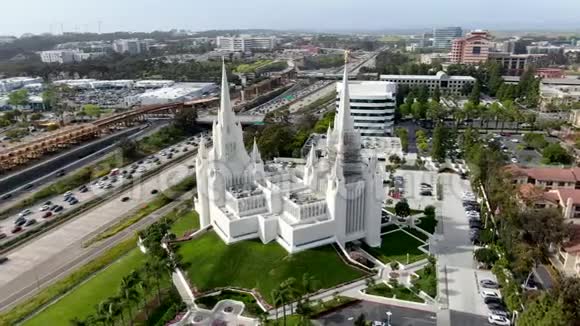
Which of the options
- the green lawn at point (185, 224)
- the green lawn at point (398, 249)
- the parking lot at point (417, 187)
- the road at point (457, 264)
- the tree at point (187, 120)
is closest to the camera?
the road at point (457, 264)

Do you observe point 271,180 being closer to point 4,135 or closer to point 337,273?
point 337,273

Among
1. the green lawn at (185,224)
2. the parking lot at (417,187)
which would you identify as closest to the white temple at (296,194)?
the green lawn at (185,224)

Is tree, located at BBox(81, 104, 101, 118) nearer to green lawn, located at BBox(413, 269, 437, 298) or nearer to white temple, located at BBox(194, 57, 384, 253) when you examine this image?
white temple, located at BBox(194, 57, 384, 253)

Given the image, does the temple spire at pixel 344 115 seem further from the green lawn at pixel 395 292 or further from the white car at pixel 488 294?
the white car at pixel 488 294

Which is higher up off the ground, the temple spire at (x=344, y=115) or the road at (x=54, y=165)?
the temple spire at (x=344, y=115)

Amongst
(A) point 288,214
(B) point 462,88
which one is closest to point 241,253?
(A) point 288,214

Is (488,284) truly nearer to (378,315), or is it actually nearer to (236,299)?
(378,315)

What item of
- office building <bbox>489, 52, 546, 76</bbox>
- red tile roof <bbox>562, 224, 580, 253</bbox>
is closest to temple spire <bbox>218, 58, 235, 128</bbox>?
red tile roof <bbox>562, 224, 580, 253</bbox>

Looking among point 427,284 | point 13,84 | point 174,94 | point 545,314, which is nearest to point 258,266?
point 427,284
